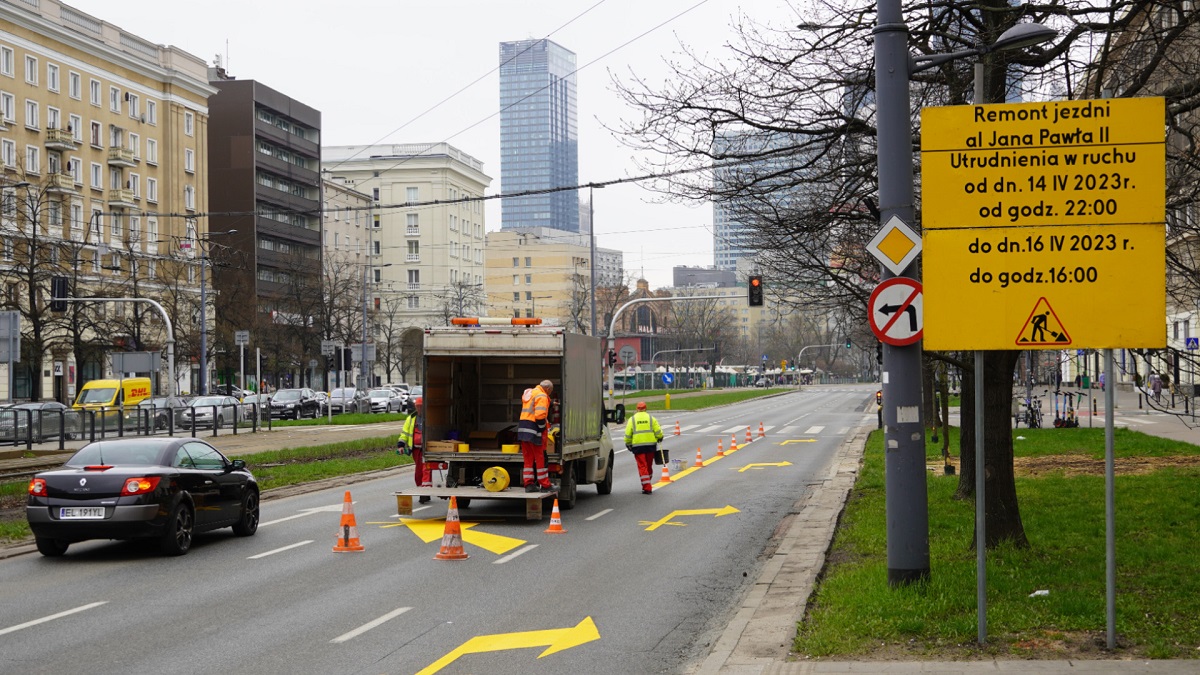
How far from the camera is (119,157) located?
260 feet

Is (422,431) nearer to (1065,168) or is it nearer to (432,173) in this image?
(1065,168)

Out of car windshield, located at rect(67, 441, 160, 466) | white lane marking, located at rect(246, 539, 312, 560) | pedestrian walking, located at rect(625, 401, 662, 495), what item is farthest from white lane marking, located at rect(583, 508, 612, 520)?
car windshield, located at rect(67, 441, 160, 466)

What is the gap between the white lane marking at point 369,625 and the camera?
9984 mm

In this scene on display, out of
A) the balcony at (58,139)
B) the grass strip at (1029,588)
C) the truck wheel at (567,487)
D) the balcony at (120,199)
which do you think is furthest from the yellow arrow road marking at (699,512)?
the balcony at (120,199)

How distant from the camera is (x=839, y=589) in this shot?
11094 millimetres

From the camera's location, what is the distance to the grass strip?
880cm

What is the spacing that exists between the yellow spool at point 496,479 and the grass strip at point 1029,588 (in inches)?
190

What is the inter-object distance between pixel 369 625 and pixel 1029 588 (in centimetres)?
537

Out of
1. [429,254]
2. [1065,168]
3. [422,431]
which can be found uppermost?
[429,254]

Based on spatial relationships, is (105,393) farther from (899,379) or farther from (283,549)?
(899,379)

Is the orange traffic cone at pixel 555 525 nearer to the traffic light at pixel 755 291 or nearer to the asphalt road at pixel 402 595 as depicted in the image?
the asphalt road at pixel 402 595


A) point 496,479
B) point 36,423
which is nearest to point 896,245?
point 496,479

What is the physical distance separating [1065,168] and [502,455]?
1131cm

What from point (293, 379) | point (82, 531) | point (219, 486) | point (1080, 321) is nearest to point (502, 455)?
point (219, 486)
